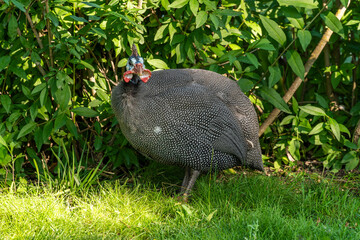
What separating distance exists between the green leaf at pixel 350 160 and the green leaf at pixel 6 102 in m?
2.74

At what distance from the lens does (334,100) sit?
472 cm

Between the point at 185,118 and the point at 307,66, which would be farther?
the point at 307,66

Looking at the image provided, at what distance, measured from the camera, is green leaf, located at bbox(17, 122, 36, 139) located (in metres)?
3.77

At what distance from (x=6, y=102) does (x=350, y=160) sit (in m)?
2.81

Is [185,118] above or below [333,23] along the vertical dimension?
below

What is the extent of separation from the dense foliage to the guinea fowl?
27 cm

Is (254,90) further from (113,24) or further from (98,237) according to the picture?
(98,237)

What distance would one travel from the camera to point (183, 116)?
136 inches

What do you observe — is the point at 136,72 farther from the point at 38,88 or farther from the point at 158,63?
the point at 38,88

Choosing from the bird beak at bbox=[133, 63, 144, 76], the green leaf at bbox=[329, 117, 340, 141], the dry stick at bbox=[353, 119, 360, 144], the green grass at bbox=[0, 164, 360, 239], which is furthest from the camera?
the dry stick at bbox=[353, 119, 360, 144]

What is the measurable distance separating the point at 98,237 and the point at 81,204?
0.52 meters

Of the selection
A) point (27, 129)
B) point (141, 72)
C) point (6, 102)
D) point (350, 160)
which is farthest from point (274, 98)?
point (6, 102)

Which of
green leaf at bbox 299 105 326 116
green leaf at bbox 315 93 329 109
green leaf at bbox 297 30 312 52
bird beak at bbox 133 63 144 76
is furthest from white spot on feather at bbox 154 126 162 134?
green leaf at bbox 315 93 329 109

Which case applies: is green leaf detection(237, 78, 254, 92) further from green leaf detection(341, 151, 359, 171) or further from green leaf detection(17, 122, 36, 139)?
green leaf detection(17, 122, 36, 139)
